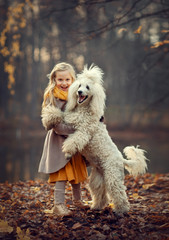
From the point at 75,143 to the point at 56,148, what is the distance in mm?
508

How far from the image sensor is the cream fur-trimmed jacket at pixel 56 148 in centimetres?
362

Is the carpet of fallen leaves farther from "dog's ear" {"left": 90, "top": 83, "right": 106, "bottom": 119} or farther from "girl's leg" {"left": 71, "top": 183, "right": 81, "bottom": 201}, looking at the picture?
"dog's ear" {"left": 90, "top": 83, "right": 106, "bottom": 119}

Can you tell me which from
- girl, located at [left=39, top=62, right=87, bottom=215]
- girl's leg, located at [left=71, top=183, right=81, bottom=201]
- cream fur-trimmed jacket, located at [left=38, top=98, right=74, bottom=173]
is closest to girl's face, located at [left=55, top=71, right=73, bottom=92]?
girl, located at [left=39, top=62, right=87, bottom=215]

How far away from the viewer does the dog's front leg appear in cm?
338

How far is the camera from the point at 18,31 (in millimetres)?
20672

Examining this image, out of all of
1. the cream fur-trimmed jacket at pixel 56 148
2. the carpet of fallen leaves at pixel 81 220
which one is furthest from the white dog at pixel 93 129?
the carpet of fallen leaves at pixel 81 220

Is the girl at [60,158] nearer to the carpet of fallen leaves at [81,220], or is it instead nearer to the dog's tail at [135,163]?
the carpet of fallen leaves at [81,220]

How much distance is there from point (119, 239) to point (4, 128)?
57.2 feet

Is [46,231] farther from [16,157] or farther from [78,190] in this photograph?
[16,157]

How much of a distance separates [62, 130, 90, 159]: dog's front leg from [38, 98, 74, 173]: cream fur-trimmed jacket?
0.20 meters

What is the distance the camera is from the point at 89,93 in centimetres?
351

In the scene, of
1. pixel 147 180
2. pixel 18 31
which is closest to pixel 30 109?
pixel 18 31

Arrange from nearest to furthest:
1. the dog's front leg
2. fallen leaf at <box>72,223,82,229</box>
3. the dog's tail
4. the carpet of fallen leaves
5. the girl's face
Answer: the carpet of fallen leaves < fallen leaf at <box>72,223,82,229</box> < the dog's front leg < the dog's tail < the girl's face

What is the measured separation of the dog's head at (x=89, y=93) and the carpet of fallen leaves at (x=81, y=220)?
1.43 metres
